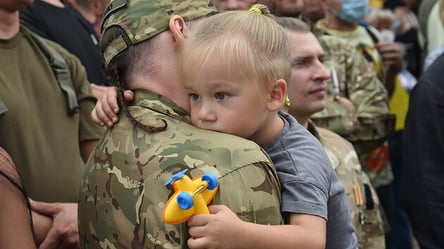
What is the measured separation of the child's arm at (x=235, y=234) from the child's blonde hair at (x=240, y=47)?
422 millimetres

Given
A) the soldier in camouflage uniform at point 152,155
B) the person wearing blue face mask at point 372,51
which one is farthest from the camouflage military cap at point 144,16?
the person wearing blue face mask at point 372,51

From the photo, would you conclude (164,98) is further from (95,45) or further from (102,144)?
(95,45)

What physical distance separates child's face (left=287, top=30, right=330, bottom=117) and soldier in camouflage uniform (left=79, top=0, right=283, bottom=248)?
138cm

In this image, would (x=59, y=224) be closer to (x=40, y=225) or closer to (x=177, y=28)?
(x=40, y=225)

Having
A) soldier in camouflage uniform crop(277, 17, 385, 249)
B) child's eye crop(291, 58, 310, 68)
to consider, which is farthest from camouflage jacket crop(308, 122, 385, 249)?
child's eye crop(291, 58, 310, 68)

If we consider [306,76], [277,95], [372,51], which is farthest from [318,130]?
[372,51]

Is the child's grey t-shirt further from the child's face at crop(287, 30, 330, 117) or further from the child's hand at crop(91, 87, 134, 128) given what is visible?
the child's face at crop(287, 30, 330, 117)

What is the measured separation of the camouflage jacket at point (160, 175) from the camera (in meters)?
2.13

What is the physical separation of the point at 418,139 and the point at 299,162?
204 centimetres

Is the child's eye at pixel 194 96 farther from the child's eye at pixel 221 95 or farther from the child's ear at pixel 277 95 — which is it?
the child's ear at pixel 277 95

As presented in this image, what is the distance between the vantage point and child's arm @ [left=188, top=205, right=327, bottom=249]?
201 centimetres

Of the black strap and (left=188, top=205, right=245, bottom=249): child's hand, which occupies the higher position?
(left=188, top=205, right=245, bottom=249): child's hand

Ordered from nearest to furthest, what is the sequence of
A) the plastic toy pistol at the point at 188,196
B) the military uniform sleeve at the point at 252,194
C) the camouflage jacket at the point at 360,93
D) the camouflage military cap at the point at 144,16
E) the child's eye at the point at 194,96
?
1. the plastic toy pistol at the point at 188,196
2. the military uniform sleeve at the point at 252,194
3. the child's eye at the point at 194,96
4. the camouflage military cap at the point at 144,16
5. the camouflage jacket at the point at 360,93

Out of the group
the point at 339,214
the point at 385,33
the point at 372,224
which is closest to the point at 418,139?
the point at 372,224
